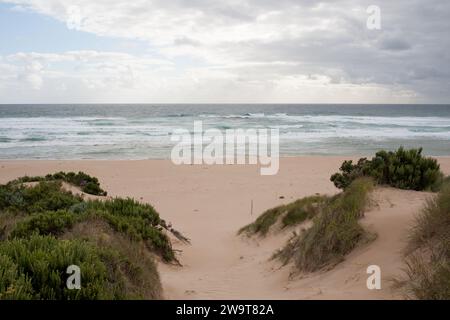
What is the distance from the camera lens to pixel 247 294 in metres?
6.67

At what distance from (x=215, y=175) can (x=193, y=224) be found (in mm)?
9788

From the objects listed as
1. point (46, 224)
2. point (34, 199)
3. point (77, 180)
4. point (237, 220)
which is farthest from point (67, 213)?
point (237, 220)

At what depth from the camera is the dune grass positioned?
11.2 metres

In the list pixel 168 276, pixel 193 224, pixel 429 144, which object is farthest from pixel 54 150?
pixel 429 144

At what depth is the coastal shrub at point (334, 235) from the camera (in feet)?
21.4

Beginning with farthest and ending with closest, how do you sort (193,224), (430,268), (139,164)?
(139,164), (193,224), (430,268)

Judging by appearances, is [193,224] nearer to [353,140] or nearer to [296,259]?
[296,259]

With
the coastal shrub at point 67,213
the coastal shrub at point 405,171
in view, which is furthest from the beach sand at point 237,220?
the coastal shrub at point 67,213

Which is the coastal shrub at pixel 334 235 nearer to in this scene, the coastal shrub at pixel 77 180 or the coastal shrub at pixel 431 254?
the coastal shrub at pixel 431 254

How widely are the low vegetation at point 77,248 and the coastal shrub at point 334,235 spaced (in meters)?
2.39

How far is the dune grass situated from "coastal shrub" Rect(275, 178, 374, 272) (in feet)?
11.6

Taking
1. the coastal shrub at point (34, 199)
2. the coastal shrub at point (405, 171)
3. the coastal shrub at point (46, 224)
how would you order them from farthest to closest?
the coastal shrub at point (34, 199) → the coastal shrub at point (405, 171) → the coastal shrub at point (46, 224)

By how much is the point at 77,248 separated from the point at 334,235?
370 centimetres

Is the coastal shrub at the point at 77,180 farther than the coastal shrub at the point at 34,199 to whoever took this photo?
Yes
